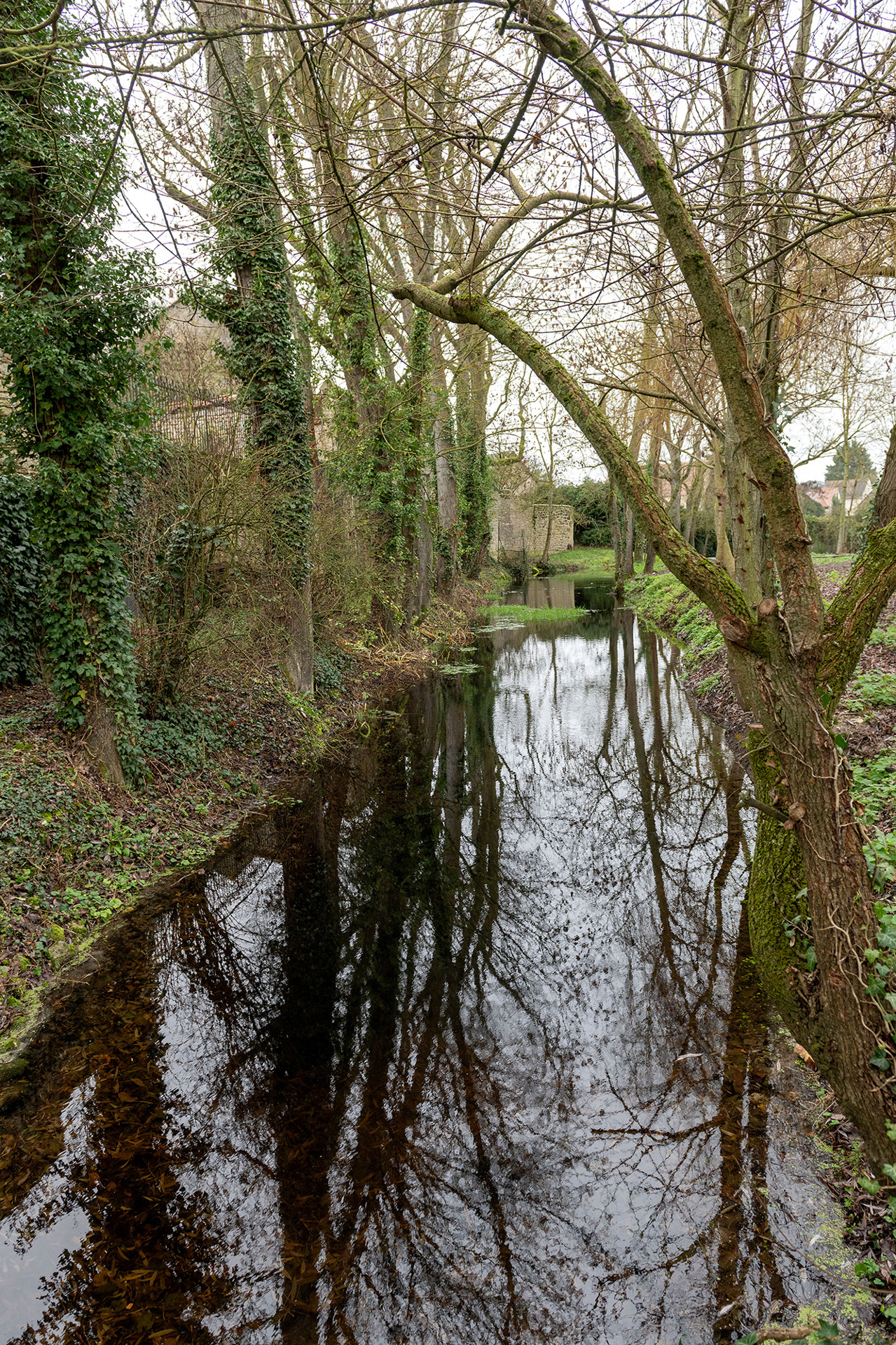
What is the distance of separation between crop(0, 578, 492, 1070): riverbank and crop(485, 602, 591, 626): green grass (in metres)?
13.1

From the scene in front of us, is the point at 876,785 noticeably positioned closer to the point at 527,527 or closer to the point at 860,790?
the point at 860,790

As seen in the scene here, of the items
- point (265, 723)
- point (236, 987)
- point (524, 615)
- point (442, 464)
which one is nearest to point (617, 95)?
point (236, 987)

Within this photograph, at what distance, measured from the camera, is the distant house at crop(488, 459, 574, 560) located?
32938 millimetres

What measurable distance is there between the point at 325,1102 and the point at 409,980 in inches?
49.4

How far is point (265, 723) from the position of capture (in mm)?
9836

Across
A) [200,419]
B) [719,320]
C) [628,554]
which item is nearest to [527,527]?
[628,554]

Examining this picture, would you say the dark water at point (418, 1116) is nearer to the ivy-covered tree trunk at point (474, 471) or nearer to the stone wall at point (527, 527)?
the ivy-covered tree trunk at point (474, 471)

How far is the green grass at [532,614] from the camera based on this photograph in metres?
23.9

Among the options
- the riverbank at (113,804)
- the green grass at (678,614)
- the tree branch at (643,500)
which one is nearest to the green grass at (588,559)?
the green grass at (678,614)

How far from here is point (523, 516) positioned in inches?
1729

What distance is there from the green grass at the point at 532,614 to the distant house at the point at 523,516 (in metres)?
5.67

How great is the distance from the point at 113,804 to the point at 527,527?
40543 millimetres

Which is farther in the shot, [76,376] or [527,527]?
[527,527]

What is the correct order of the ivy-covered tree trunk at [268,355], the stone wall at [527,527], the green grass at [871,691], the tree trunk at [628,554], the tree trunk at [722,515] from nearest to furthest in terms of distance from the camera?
the green grass at [871,691], the ivy-covered tree trunk at [268,355], the tree trunk at [722,515], the tree trunk at [628,554], the stone wall at [527,527]
